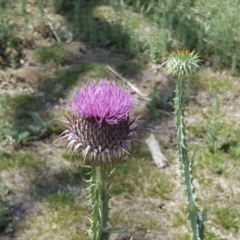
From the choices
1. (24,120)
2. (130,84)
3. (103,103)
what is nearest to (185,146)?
(103,103)

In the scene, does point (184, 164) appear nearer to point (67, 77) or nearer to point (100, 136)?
point (100, 136)

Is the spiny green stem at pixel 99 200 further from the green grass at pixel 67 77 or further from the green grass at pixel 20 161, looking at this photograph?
the green grass at pixel 67 77

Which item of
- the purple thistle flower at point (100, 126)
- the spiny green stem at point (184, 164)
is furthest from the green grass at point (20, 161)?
the purple thistle flower at point (100, 126)

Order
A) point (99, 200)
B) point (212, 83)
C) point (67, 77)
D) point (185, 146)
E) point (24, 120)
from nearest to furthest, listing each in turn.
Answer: point (99, 200)
point (185, 146)
point (24, 120)
point (67, 77)
point (212, 83)

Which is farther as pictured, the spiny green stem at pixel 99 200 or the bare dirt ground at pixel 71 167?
the bare dirt ground at pixel 71 167

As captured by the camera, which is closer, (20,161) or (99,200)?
(99,200)

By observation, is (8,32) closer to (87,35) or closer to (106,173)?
(87,35)

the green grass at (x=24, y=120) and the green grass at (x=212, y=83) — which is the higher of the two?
the green grass at (x=212, y=83)

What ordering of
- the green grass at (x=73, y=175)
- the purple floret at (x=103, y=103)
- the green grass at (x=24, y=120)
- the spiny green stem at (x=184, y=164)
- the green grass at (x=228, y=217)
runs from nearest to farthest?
the purple floret at (x=103, y=103) → the spiny green stem at (x=184, y=164) → the green grass at (x=228, y=217) → the green grass at (x=73, y=175) → the green grass at (x=24, y=120)

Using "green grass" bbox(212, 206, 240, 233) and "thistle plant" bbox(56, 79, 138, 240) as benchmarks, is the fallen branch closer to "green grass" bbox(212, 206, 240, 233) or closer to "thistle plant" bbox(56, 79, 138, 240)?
"green grass" bbox(212, 206, 240, 233)
